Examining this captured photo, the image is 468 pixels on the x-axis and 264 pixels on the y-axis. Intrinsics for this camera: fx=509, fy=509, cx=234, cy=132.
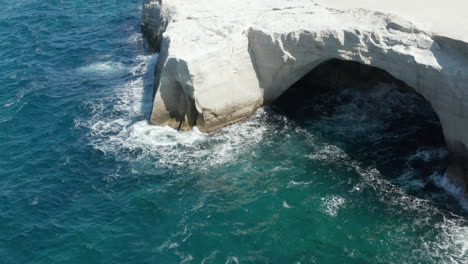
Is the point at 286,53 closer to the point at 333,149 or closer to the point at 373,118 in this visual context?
the point at 333,149

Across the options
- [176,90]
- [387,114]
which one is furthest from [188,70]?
[387,114]

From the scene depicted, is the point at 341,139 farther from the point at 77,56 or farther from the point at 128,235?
the point at 77,56

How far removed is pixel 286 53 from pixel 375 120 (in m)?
6.86

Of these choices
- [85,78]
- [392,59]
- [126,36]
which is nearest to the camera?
[392,59]

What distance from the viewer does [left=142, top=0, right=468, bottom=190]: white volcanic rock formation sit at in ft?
82.1

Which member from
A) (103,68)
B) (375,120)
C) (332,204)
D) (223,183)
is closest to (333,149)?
(375,120)

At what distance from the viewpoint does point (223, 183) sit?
89.9 ft

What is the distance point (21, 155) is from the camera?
30547 millimetres

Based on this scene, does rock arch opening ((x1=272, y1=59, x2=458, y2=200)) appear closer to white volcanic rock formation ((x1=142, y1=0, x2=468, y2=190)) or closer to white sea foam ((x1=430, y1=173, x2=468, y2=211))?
white sea foam ((x1=430, y1=173, x2=468, y2=211))

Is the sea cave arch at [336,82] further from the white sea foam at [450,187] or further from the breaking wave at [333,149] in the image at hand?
the white sea foam at [450,187]

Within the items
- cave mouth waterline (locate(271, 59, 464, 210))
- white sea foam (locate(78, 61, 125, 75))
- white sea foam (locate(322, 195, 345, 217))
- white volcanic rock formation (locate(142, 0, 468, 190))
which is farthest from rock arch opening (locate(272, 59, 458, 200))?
white sea foam (locate(78, 61, 125, 75))

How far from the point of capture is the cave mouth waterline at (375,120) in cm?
2714

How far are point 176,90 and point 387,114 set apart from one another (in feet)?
43.7

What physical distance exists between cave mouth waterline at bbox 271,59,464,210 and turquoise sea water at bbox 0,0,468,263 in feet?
0.33
